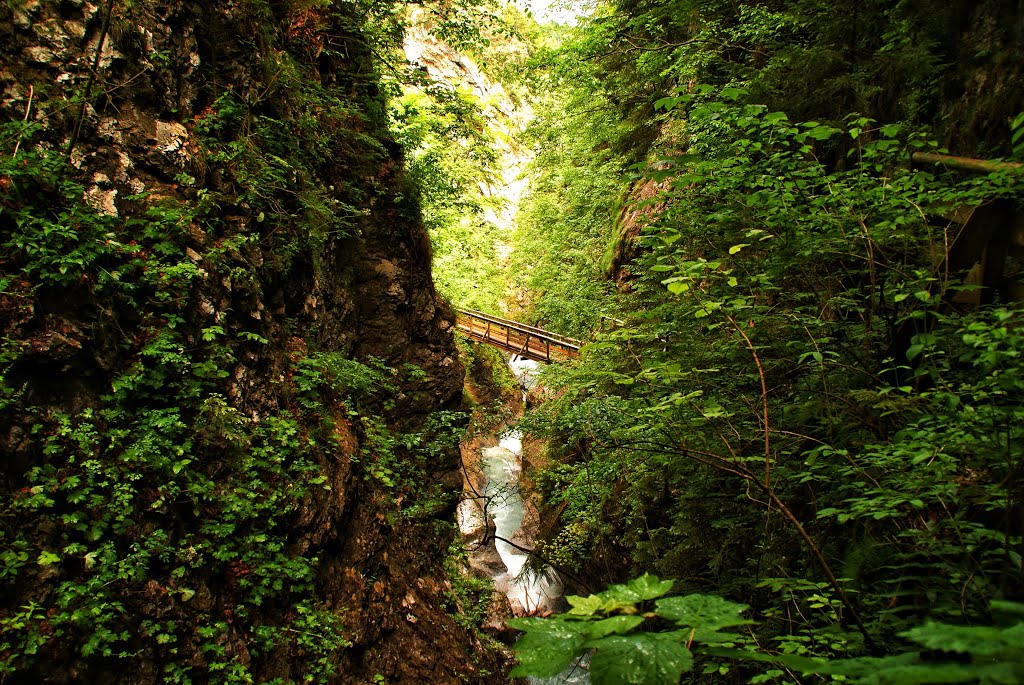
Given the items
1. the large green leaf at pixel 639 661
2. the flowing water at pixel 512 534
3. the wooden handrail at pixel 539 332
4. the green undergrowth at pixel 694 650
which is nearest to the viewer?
the green undergrowth at pixel 694 650

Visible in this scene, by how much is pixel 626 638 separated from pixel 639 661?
70 mm

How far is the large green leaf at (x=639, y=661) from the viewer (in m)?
0.89

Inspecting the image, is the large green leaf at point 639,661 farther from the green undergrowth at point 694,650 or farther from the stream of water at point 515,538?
the stream of water at point 515,538

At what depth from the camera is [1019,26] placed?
3.71m

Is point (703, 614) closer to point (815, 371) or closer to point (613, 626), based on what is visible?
point (613, 626)

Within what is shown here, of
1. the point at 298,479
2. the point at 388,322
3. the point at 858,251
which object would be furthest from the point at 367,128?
the point at 858,251

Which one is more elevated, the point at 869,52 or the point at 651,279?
the point at 869,52

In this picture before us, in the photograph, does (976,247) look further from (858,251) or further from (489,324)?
(489,324)

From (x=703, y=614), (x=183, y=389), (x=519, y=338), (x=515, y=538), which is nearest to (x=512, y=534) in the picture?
(x=515, y=538)

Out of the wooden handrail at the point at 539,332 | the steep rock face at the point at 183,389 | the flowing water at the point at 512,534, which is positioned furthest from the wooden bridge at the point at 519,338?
the steep rock face at the point at 183,389

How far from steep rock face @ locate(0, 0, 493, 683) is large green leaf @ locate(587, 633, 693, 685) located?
2.98 metres

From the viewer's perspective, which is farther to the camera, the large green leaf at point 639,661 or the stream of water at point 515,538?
the stream of water at point 515,538

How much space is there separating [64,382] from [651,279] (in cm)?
657

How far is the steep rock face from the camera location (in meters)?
2.71
